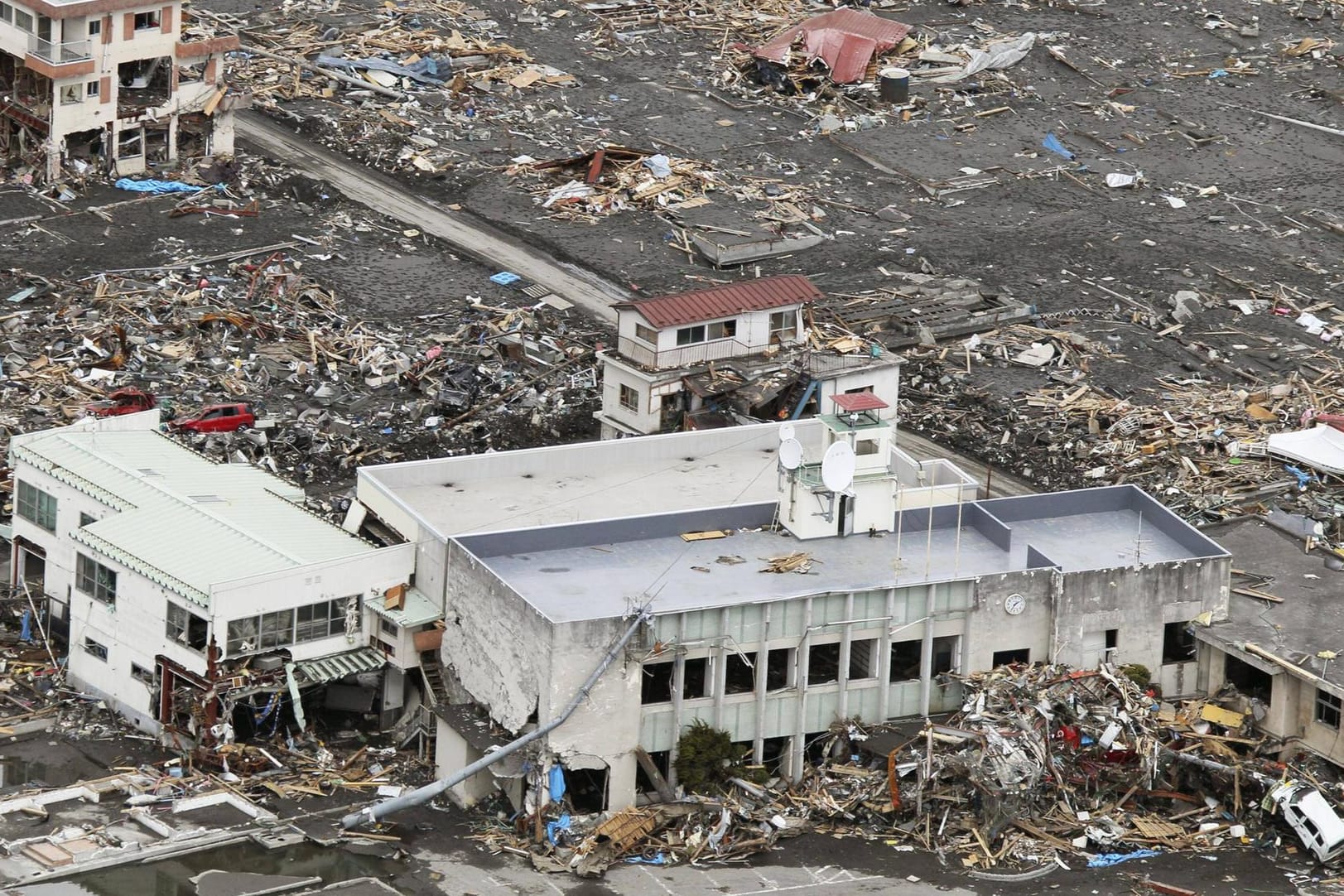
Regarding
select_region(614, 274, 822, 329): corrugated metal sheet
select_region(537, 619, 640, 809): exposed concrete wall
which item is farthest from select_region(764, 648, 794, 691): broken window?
select_region(614, 274, 822, 329): corrugated metal sheet

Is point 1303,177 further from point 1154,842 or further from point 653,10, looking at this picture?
point 1154,842

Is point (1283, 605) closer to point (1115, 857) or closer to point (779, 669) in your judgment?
point (1115, 857)

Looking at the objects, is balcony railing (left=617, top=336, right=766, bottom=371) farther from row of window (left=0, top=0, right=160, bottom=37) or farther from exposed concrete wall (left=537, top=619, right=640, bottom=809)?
row of window (left=0, top=0, right=160, bottom=37)

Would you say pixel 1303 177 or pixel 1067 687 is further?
pixel 1303 177

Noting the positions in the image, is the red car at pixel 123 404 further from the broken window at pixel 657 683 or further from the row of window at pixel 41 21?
the broken window at pixel 657 683

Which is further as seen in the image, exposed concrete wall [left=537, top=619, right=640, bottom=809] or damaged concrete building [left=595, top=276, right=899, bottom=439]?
damaged concrete building [left=595, top=276, right=899, bottom=439]

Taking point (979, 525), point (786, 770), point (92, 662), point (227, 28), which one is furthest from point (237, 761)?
point (227, 28)

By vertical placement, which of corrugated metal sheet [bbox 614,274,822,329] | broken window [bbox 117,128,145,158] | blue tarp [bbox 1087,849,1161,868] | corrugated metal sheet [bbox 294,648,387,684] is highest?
corrugated metal sheet [bbox 614,274,822,329]
